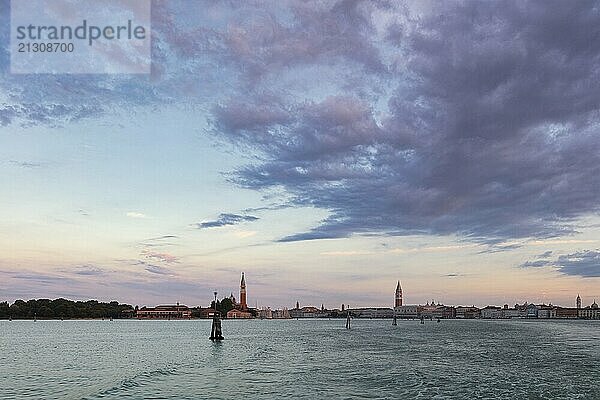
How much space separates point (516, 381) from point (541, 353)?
104 ft

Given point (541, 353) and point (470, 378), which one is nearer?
point (470, 378)

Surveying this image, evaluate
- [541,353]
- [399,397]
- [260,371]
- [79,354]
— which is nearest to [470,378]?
[399,397]

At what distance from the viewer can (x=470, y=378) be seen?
46688 mm

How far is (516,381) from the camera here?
148 feet

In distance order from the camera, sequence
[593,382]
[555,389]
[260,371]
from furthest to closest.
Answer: [260,371] < [593,382] < [555,389]

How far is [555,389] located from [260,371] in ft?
75.3

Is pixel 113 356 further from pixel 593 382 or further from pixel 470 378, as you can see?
pixel 593 382

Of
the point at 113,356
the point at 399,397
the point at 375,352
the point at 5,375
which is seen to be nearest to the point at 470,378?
the point at 399,397

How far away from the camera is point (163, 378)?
4834cm

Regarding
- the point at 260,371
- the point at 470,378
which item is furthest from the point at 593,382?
the point at 260,371

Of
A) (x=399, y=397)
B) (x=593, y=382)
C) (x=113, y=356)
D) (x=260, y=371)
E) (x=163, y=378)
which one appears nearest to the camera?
(x=399, y=397)

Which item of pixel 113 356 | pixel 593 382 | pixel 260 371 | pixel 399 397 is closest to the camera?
pixel 399 397

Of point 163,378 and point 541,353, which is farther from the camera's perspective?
point 541,353

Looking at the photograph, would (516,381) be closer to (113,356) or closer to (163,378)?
(163,378)
